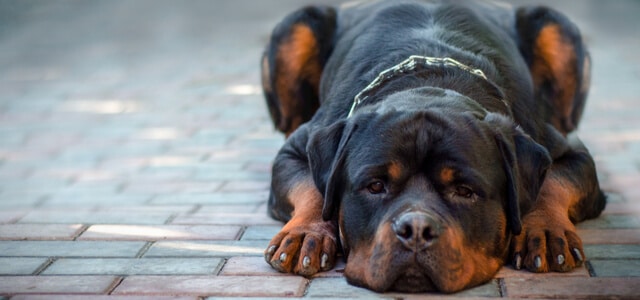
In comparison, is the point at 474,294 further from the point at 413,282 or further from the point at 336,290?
the point at 336,290

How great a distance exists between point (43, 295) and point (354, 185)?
46.5 inches

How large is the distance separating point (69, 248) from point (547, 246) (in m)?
1.97

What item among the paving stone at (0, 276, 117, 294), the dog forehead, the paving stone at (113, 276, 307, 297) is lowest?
the paving stone at (113, 276, 307, 297)

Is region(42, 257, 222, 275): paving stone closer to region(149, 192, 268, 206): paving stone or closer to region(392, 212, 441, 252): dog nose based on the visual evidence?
region(392, 212, 441, 252): dog nose

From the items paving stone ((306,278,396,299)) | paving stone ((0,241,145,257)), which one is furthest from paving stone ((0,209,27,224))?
paving stone ((306,278,396,299))

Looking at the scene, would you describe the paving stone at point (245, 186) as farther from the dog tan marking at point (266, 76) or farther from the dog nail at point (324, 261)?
the dog nail at point (324, 261)

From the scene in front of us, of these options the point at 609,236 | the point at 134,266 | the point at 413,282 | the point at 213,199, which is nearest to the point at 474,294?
the point at 413,282

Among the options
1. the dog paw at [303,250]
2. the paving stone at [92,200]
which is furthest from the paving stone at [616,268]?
the paving stone at [92,200]

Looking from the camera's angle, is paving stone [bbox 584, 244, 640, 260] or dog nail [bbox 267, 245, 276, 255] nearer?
dog nail [bbox 267, 245, 276, 255]

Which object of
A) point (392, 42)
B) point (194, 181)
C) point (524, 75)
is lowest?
point (194, 181)

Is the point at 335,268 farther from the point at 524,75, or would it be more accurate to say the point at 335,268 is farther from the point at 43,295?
the point at 524,75

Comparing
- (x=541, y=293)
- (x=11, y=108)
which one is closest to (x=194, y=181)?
(x=541, y=293)

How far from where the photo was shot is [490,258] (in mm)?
3797

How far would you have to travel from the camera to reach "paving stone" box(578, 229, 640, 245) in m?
4.32
